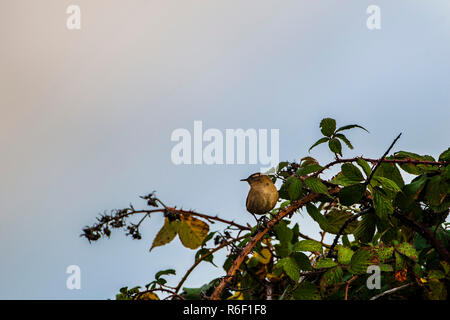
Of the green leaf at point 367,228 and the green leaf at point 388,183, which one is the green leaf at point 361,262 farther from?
the green leaf at point 388,183

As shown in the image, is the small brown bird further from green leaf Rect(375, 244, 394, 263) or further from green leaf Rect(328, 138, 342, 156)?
green leaf Rect(375, 244, 394, 263)

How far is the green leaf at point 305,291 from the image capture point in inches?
53.6

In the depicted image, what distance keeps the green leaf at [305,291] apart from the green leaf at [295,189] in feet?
0.95

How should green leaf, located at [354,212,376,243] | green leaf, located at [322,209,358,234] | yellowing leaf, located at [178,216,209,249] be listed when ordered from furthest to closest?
1. yellowing leaf, located at [178,216,209,249]
2. green leaf, located at [322,209,358,234]
3. green leaf, located at [354,212,376,243]

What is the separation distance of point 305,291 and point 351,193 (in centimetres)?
34

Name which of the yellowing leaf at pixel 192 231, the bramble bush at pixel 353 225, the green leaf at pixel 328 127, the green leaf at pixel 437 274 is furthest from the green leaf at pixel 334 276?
the yellowing leaf at pixel 192 231

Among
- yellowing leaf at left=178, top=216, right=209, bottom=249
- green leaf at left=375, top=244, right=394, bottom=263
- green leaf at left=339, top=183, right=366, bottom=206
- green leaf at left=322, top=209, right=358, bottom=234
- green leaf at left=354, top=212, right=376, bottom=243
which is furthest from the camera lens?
yellowing leaf at left=178, top=216, right=209, bottom=249

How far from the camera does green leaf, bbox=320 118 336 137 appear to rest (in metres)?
1.36

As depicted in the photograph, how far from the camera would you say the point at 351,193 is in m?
1.18

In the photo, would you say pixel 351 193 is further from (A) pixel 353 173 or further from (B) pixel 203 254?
(B) pixel 203 254

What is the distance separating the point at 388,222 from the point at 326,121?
31cm

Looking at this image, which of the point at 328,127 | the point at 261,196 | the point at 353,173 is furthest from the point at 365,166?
the point at 261,196

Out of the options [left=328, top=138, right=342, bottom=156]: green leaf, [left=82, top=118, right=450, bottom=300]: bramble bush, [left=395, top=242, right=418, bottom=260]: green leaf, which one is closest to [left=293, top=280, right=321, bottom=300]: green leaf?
[left=82, top=118, right=450, bottom=300]: bramble bush

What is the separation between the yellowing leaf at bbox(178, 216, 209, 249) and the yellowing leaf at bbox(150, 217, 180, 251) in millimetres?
20
